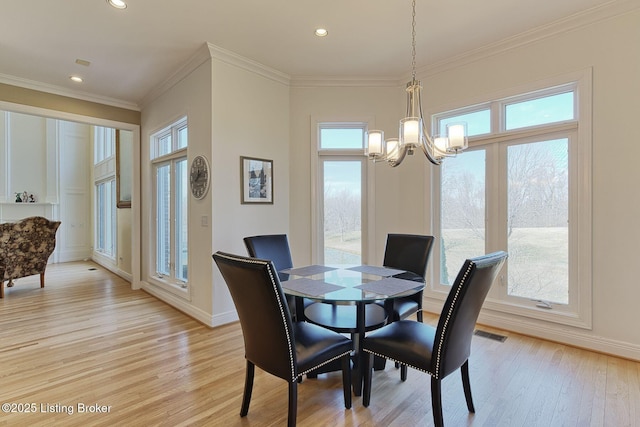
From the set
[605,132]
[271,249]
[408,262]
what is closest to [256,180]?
[271,249]

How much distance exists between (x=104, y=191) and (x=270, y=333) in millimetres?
7907

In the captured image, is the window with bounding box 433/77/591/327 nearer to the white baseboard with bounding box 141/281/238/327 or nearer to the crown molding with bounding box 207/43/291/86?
the crown molding with bounding box 207/43/291/86

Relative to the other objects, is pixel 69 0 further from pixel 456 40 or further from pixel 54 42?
pixel 456 40

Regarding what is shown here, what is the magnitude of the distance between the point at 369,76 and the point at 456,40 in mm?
1125

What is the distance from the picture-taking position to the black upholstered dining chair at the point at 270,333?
5.30 feet

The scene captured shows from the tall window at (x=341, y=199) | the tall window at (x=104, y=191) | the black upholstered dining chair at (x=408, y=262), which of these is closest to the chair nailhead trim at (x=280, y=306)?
the black upholstered dining chair at (x=408, y=262)

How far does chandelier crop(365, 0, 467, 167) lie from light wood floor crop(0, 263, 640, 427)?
1.69m

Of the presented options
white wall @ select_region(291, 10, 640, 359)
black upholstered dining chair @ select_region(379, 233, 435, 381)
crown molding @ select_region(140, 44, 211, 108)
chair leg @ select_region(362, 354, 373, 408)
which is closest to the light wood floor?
chair leg @ select_region(362, 354, 373, 408)

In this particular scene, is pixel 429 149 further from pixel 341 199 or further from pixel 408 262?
pixel 341 199

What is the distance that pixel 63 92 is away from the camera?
444 cm

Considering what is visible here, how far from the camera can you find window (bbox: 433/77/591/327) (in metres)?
2.93

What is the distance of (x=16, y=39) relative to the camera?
3.17m

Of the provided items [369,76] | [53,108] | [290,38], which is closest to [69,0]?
[290,38]

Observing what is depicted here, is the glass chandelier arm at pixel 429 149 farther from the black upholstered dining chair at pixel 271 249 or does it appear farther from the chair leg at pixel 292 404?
the chair leg at pixel 292 404
